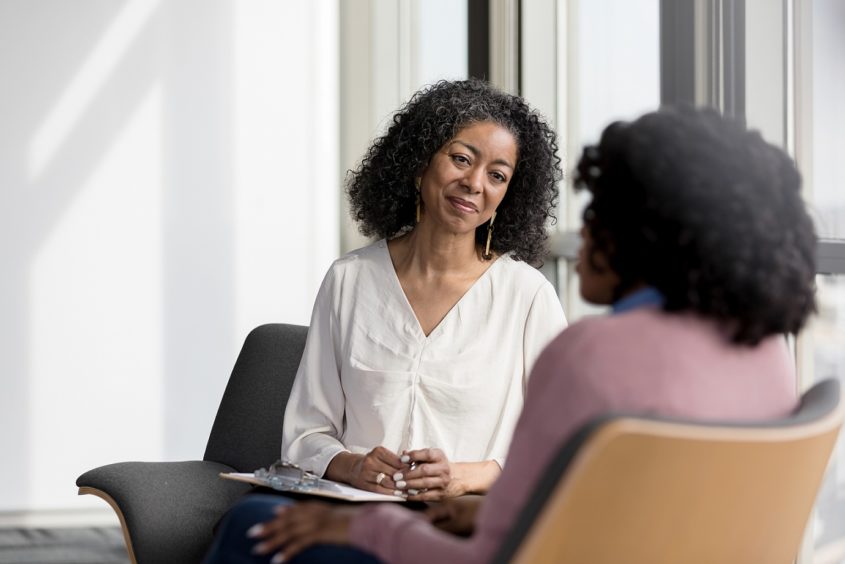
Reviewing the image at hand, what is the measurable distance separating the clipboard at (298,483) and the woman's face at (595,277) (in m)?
0.67

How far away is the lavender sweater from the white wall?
403cm

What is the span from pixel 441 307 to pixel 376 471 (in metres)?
0.42

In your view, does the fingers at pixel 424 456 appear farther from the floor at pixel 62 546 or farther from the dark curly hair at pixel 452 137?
the floor at pixel 62 546

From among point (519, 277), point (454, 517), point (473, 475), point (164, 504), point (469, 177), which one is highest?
point (469, 177)

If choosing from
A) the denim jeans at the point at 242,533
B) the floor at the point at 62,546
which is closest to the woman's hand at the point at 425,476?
the denim jeans at the point at 242,533

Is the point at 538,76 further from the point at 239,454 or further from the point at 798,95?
the point at 239,454

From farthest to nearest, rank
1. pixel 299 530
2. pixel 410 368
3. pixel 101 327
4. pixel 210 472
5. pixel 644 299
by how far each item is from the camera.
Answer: pixel 101 327, pixel 210 472, pixel 410 368, pixel 299 530, pixel 644 299

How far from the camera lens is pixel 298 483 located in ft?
6.33

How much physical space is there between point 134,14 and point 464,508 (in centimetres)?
408

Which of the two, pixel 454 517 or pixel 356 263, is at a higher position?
pixel 356 263

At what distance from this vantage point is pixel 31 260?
498 cm

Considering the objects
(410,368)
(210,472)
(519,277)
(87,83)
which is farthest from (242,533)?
(87,83)

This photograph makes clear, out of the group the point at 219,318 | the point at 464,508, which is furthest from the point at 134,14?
the point at 464,508

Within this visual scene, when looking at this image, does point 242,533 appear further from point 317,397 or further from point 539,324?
point 539,324
